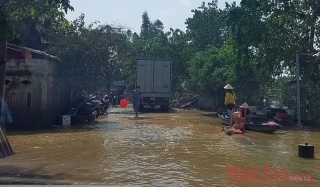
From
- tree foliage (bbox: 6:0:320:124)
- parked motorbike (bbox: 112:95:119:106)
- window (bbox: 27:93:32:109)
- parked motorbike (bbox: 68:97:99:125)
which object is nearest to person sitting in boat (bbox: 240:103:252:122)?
tree foliage (bbox: 6:0:320:124)

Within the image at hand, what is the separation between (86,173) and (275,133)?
10589mm

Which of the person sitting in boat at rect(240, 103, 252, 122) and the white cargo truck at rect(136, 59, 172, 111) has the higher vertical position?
the white cargo truck at rect(136, 59, 172, 111)

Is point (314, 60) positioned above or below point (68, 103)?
above

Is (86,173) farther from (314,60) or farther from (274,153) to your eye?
(314,60)

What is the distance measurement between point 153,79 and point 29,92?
13.3 meters

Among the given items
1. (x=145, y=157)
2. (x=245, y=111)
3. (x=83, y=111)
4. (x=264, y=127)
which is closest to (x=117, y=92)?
(x=83, y=111)

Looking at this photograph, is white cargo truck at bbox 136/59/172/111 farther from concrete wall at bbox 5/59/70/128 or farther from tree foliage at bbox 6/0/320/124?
concrete wall at bbox 5/59/70/128

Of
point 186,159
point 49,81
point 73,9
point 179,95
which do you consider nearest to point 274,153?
point 186,159

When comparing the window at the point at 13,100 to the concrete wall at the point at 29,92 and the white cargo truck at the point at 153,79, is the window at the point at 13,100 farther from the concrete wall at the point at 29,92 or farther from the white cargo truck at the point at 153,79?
the white cargo truck at the point at 153,79

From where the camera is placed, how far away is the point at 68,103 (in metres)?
19.7

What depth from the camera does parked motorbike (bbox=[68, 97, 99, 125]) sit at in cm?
1783

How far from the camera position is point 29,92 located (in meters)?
15.7

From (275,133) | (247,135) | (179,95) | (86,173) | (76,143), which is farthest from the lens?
(179,95)

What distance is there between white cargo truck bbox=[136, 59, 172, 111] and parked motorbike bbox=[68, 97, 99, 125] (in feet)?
27.1
